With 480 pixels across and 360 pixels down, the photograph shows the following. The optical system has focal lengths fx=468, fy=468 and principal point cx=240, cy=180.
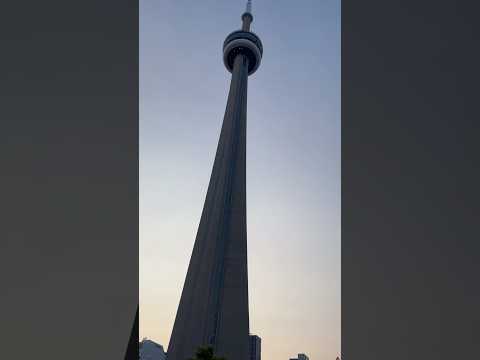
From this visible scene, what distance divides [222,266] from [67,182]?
1177 inches

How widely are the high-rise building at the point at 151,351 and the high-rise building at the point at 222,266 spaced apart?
204 ft

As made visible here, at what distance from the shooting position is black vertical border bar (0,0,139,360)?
2508mm

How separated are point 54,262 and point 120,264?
1.21ft

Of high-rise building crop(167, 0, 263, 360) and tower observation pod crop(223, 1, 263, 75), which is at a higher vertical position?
tower observation pod crop(223, 1, 263, 75)

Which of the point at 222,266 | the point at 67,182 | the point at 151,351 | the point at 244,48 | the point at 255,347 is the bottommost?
the point at 67,182

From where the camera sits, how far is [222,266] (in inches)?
1259

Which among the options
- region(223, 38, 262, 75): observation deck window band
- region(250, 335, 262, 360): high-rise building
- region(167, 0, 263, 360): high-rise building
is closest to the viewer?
region(167, 0, 263, 360): high-rise building

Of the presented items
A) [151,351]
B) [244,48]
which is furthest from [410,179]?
[151,351]

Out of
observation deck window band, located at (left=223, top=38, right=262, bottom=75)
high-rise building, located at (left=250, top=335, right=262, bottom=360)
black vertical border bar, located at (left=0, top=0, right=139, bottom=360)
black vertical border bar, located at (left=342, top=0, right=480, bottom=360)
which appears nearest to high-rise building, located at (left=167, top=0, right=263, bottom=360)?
observation deck window band, located at (left=223, top=38, right=262, bottom=75)

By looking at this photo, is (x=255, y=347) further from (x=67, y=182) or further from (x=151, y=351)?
(x=67, y=182)

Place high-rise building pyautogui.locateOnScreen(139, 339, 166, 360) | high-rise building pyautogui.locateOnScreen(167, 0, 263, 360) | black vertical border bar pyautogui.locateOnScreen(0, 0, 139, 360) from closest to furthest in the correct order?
1. black vertical border bar pyautogui.locateOnScreen(0, 0, 139, 360)
2. high-rise building pyautogui.locateOnScreen(167, 0, 263, 360)
3. high-rise building pyautogui.locateOnScreen(139, 339, 166, 360)

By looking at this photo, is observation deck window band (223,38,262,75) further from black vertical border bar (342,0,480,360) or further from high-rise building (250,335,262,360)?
high-rise building (250,335,262,360)

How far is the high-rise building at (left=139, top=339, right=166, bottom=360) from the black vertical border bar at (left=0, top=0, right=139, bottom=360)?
90.9m

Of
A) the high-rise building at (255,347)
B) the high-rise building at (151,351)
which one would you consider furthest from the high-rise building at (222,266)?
the high-rise building at (151,351)
